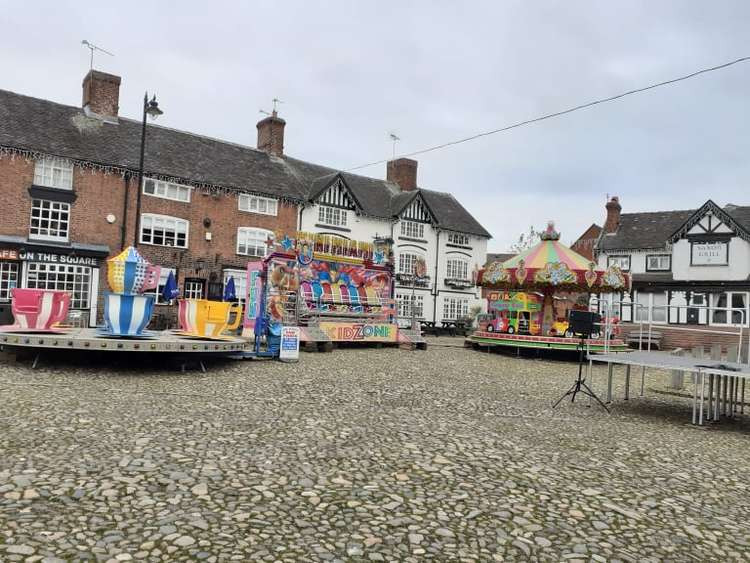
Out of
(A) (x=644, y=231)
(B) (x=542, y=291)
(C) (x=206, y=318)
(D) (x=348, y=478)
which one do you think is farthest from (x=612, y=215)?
(D) (x=348, y=478)

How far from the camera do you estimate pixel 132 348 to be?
39.5ft

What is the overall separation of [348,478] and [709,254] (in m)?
Answer: 36.3

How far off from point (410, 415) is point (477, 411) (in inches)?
53.9

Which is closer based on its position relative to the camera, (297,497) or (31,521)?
(31,521)

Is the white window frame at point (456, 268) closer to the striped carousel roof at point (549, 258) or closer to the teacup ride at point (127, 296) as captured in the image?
the striped carousel roof at point (549, 258)

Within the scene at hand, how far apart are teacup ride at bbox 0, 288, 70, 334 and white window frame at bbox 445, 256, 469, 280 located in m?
28.4

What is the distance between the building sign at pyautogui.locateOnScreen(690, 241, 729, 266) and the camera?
34.8m

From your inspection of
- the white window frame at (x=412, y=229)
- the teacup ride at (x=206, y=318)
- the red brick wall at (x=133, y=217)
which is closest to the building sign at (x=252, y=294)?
the teacup ride at (x=206, y=318)

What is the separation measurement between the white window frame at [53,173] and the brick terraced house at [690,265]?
1119 inches

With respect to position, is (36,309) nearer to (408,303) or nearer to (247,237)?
(247,237)

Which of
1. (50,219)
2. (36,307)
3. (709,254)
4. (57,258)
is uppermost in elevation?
(709,254)

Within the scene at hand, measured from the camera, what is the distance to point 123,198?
88.6 feet

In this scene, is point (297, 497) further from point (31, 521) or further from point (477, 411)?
point (477, 411)

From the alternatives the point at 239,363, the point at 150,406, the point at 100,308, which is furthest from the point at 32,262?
the point at 150,406
